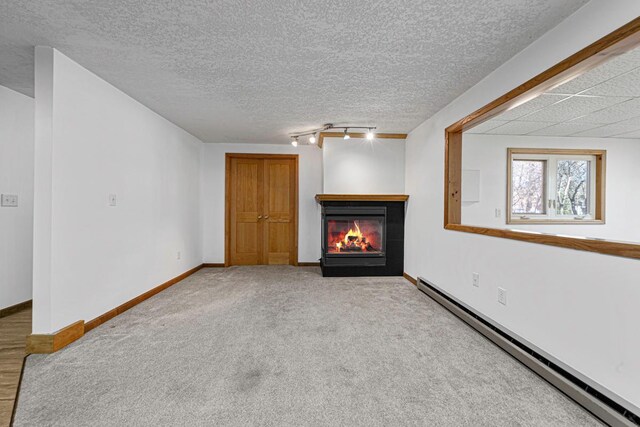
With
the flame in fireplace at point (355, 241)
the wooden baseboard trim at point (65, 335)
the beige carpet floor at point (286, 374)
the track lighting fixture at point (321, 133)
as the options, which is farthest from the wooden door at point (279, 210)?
the wooden baseboard trim at point (65, 335)

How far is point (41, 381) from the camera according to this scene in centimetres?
179

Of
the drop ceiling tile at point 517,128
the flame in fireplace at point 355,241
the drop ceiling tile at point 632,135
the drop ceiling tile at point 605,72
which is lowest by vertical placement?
the flame in fireplace at point 355,241

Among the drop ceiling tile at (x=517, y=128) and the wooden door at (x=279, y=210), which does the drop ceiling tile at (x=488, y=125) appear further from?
the wooden door at (x=279, y=210)

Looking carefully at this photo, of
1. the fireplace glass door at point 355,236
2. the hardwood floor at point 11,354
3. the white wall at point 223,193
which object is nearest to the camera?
the hardwood floor at point 11,354

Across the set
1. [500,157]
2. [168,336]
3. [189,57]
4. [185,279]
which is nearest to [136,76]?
[189,57]

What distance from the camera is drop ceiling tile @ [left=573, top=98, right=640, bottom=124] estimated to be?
3.03 m

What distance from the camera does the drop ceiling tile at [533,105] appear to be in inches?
111

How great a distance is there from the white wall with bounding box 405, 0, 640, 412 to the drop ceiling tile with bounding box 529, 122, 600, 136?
184cm

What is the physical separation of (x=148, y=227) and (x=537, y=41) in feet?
13.6

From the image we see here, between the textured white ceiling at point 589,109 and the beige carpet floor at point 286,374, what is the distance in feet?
7.47

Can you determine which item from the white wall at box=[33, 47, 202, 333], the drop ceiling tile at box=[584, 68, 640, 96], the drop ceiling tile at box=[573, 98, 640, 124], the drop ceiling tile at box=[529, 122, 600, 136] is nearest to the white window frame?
the drop ceiling tile at box=[529, 122, 600, 136]

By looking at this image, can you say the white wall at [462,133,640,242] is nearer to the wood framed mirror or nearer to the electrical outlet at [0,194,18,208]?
the wood framed mirror

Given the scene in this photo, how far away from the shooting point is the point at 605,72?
7.70 ft

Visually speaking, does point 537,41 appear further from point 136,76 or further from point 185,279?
point 185,279
